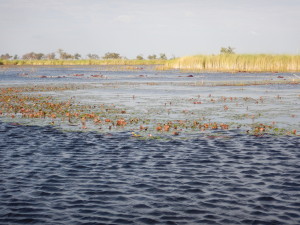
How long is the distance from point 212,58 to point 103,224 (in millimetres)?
71322

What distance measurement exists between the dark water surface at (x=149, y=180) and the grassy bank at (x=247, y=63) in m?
58.2

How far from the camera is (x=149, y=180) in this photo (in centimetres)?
1127

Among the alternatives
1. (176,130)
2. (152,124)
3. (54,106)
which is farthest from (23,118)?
(176,130)

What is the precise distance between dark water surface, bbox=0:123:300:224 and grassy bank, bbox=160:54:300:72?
5815 centimetres

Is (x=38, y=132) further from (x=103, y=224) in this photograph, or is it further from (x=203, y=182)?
(x=103, y=224)

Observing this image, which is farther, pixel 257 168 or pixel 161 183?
pixel 257 168

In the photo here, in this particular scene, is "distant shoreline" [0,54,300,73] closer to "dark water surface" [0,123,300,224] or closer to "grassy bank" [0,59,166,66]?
"grassy bank" [0,59,166,66]

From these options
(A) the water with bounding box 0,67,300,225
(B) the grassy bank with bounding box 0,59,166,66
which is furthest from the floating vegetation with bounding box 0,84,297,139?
(B) the grassy bank with bounding box 0,59,166,66

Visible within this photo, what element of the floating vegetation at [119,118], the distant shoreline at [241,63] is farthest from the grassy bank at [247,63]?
the floating vegetation at [119,118]

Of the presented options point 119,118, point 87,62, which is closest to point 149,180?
point 119,118

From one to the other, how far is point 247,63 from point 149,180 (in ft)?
216

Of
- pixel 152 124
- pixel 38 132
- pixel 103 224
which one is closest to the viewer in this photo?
pixel 103 224

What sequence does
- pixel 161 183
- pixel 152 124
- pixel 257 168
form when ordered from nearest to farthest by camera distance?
pixel 161 183 → pixel 257 168 → pixel 152 124

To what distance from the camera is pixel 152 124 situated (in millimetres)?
20297
